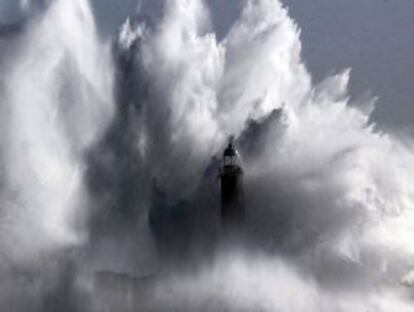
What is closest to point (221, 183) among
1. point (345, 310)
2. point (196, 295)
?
point (196, 295)

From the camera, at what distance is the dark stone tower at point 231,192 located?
7606 centimetres

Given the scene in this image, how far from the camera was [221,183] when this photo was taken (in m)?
77.6

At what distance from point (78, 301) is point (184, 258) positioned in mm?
A: 9422

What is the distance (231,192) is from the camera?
250ft

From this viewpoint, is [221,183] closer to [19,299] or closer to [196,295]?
[196,295]

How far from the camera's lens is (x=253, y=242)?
79.1 metres

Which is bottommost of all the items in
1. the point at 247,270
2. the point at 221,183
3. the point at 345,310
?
the point at 345,310

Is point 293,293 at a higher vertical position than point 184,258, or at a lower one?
lower

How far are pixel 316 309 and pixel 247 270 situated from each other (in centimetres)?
727

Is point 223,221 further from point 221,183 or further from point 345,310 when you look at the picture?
point 345,310

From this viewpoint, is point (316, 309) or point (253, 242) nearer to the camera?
point (316, 309)

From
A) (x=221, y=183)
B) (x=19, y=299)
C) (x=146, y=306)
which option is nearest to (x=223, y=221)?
(x=221, y=183)

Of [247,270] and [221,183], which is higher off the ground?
[221,183]

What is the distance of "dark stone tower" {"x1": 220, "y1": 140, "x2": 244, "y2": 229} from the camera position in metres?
76.1
